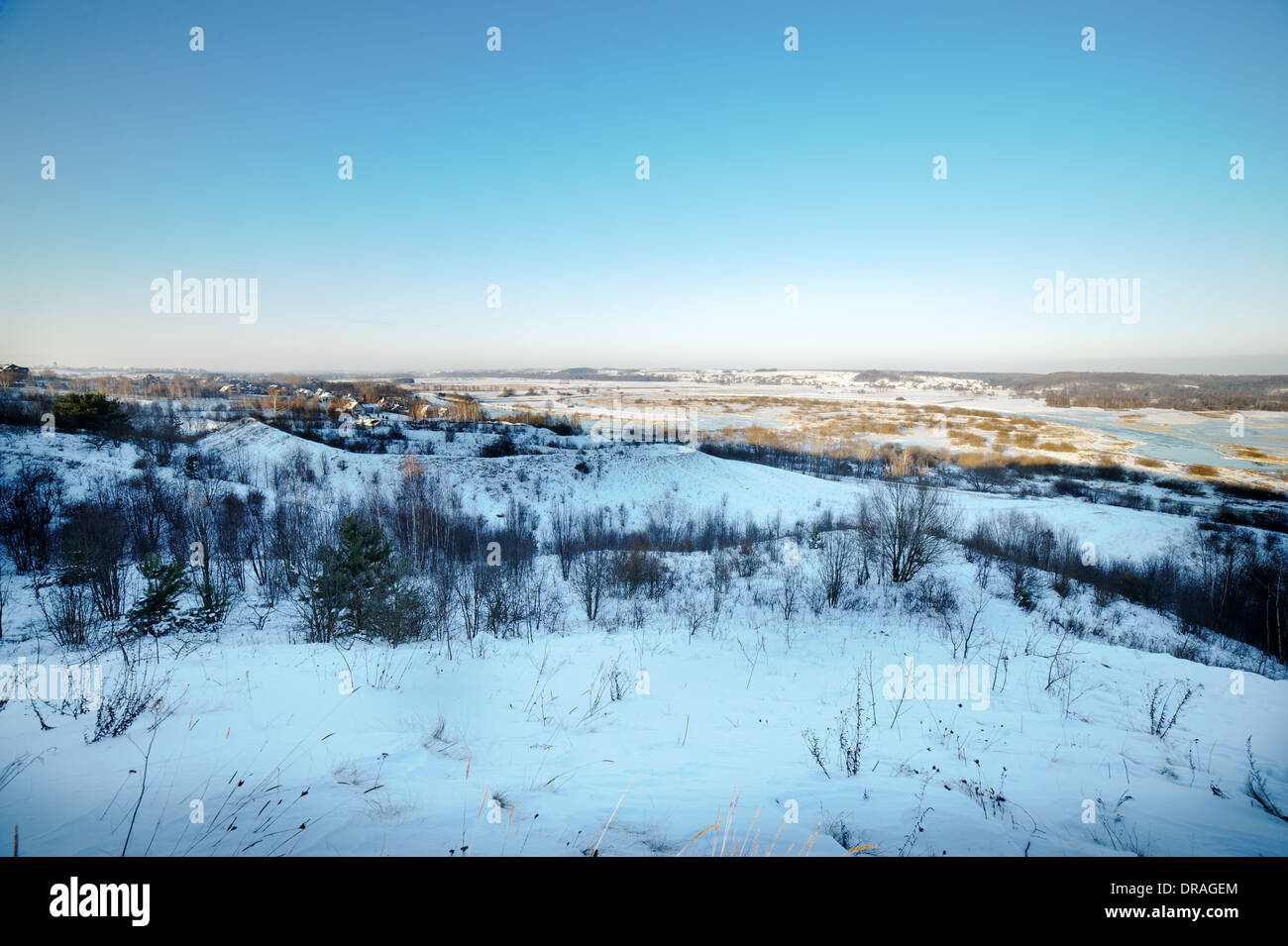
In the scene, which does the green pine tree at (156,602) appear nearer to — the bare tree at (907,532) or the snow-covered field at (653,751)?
the snow-covered field at (653,751)

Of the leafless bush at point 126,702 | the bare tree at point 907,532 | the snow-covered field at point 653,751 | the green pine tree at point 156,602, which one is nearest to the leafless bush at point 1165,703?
the snow-covered field at point 653,751

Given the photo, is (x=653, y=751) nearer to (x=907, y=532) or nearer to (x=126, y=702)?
(x=126, y=702)

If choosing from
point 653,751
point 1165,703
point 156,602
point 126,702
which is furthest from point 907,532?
point 156,602

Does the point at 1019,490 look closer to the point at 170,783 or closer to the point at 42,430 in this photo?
the point at 170,783

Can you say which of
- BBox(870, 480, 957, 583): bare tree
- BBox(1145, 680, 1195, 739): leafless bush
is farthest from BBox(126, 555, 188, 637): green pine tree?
BBox(870, 480, 957, 583): bare tree
